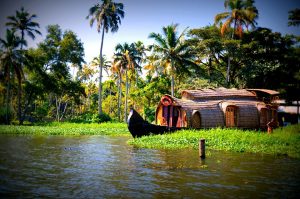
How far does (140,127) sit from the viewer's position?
813 inches

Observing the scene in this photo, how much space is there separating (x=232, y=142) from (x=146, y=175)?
8.18m

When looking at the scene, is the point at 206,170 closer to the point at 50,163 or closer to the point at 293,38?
the point at 50,163

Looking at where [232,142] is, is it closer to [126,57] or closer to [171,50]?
[171,50]

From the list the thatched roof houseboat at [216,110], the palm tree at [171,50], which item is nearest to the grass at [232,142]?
the thatched roof houseboat at [216,110]

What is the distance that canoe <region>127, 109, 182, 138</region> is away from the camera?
20453 mm

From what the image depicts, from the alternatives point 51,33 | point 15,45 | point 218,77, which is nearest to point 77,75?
point 51,33

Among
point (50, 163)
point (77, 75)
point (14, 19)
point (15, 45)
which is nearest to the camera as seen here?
point (50, 163)

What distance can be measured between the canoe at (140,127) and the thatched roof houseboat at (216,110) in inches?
102

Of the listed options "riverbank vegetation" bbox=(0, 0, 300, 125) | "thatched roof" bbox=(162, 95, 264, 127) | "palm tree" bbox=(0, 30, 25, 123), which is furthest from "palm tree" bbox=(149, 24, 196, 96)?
"palm tree" bbox=(0, 30, 25, 123)

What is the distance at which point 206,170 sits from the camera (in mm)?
11445

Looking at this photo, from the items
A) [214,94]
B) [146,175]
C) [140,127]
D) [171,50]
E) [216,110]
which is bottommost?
[146,175]

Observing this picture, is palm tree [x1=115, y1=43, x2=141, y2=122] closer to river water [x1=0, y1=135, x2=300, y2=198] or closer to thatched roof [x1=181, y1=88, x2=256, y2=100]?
thatched roof [x1=181, y1=88, x2=256, y2=100]

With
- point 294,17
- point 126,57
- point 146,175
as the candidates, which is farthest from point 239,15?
point 146,175

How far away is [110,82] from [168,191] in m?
44.3
